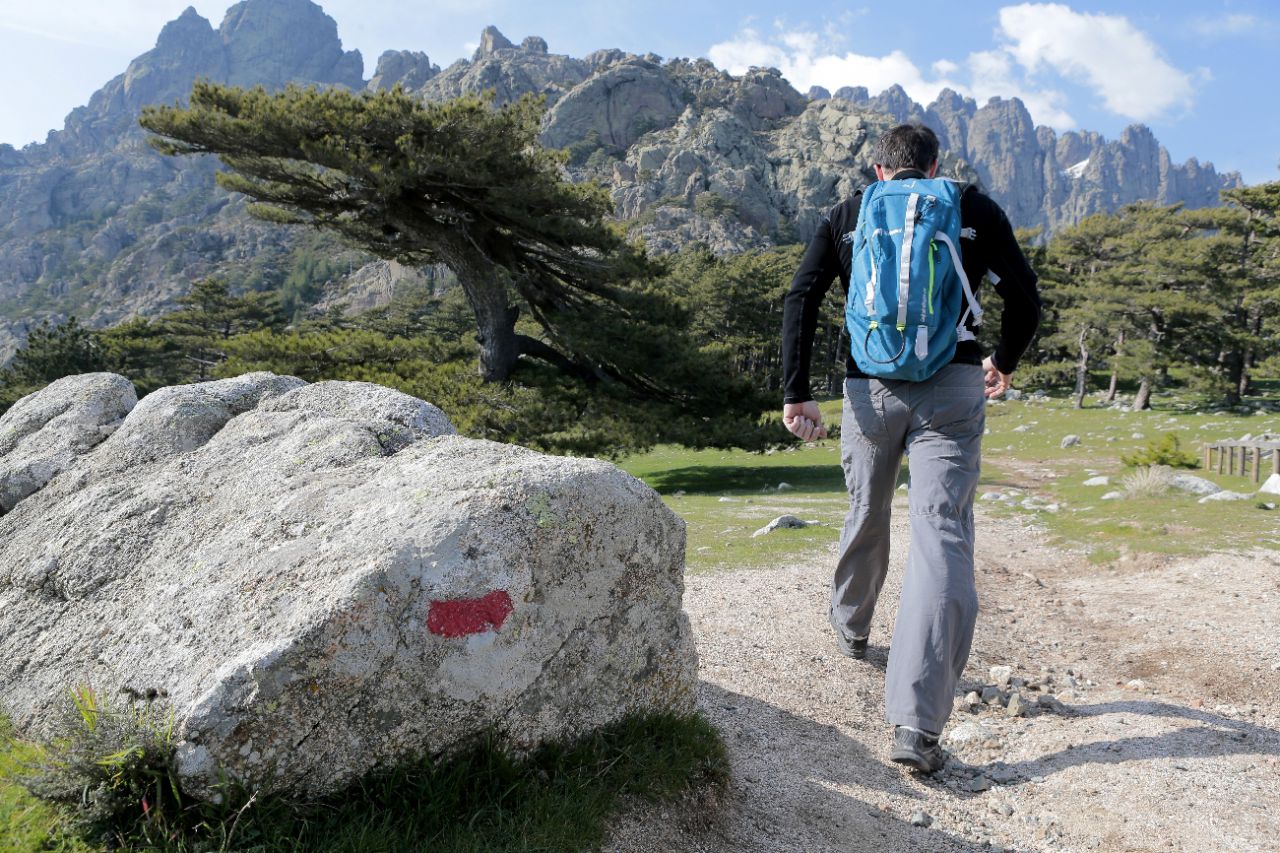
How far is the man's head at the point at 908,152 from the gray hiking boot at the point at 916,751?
243 cm

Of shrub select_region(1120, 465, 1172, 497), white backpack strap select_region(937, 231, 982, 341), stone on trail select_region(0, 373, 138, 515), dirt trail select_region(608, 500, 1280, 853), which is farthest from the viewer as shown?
shrub select_region(1120, 465, 1172, 497)

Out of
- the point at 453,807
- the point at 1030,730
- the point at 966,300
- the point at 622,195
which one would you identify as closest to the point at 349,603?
the point at 453,807

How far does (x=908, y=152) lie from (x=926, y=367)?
3.35 ft

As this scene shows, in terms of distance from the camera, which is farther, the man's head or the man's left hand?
the man's left hand

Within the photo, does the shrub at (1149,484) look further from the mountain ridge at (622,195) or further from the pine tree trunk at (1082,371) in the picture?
the mountain ridge at (622,195)

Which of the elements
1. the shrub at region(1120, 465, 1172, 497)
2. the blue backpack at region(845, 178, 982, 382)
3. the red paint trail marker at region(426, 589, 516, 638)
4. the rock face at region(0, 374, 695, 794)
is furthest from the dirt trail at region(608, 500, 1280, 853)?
the shrub at region(1120, 465, 1172, 497)

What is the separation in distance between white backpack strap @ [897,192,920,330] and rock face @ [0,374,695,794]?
133cm

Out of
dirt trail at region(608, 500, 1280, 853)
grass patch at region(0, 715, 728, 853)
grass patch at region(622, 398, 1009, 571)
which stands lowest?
grass patch at region(622, 398, 1009, 571)

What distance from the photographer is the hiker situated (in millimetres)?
3141

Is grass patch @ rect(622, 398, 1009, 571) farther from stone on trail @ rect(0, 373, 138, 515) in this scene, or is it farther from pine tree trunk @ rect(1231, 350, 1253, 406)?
pine tree trunk @ rect(1231, 350, 1253, 406)

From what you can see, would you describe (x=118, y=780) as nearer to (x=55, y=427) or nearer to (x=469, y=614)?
(x=469, y=614)

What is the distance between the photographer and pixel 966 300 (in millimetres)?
3328

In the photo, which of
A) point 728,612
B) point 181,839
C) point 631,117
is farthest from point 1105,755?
point 631,117

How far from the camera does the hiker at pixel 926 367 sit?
3.14 metres
